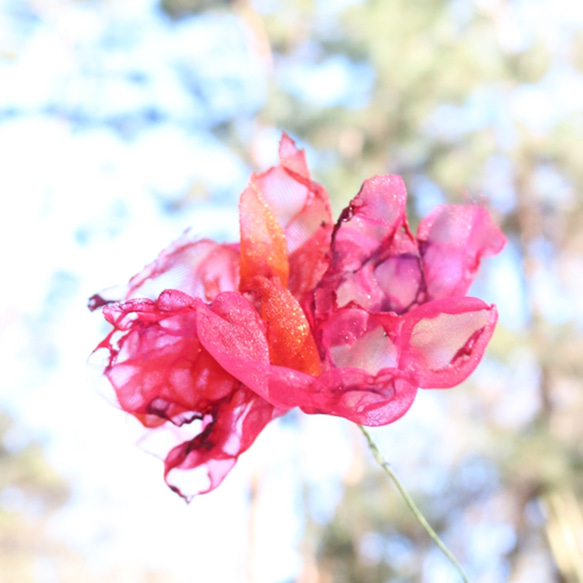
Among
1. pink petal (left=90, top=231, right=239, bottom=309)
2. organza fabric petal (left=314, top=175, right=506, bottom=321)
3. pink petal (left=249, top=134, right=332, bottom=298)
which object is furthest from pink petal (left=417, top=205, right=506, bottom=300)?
pink petal (left=90, top=231, right=239, bottom=309)

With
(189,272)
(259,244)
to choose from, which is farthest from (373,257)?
(189,272)

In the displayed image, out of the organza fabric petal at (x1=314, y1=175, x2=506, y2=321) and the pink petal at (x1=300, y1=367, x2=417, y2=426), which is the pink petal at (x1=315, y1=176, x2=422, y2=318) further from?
the pink petal at (x1=300, y1=367, x2=417, y2=426)

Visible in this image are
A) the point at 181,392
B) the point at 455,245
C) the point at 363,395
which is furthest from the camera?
the point at 455,245

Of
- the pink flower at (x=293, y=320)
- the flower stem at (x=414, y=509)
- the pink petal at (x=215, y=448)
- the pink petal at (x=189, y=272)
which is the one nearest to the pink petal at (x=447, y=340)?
the pink flower at (x=293, y=320)

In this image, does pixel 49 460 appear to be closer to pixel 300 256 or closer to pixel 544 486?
pixel 544 486

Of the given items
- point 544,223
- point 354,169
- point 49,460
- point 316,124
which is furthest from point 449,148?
point 49,460

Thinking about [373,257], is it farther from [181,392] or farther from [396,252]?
[181,392]
